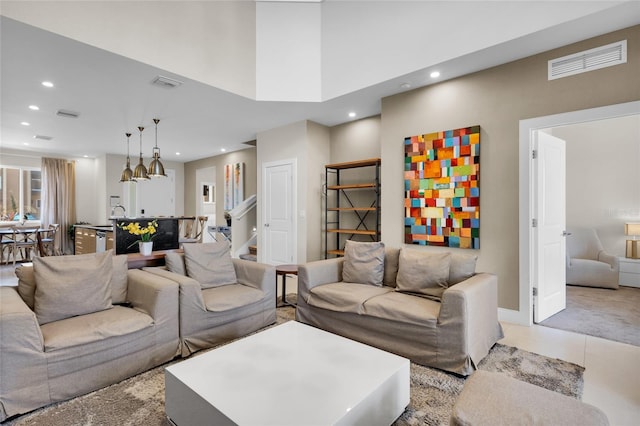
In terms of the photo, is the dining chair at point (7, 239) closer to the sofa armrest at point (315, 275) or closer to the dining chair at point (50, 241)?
the dining chair at point (50, 241)

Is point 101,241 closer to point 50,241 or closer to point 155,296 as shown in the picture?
point 50,241

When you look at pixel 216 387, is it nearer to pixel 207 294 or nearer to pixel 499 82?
pixel 207 294

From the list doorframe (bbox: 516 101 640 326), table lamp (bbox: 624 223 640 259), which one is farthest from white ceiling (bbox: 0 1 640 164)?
table lamp (bbox: 624 223 640 259)

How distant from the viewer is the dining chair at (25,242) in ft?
21.9

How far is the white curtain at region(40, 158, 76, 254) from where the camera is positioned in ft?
26.3

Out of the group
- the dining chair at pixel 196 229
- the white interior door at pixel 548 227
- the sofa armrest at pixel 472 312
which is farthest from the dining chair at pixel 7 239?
the white interior door at pixel 548 227

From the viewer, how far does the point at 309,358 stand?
6.04 feet

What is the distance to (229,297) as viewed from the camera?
9.24ft

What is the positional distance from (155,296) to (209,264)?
0.82 meters

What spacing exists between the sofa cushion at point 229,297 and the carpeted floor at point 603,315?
9.99ft

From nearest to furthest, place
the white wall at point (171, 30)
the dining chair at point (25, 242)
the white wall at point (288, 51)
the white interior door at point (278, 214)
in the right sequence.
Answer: the white wall at point (171, 30) < the white wall at point (288, 51) < the white interior door at point (278, 214) < the dining chair at point (25, 242)

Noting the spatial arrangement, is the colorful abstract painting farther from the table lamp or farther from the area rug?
the table lamp

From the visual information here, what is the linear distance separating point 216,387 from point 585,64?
4048 mm

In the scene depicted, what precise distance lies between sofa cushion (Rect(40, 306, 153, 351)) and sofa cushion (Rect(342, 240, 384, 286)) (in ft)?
6.11
